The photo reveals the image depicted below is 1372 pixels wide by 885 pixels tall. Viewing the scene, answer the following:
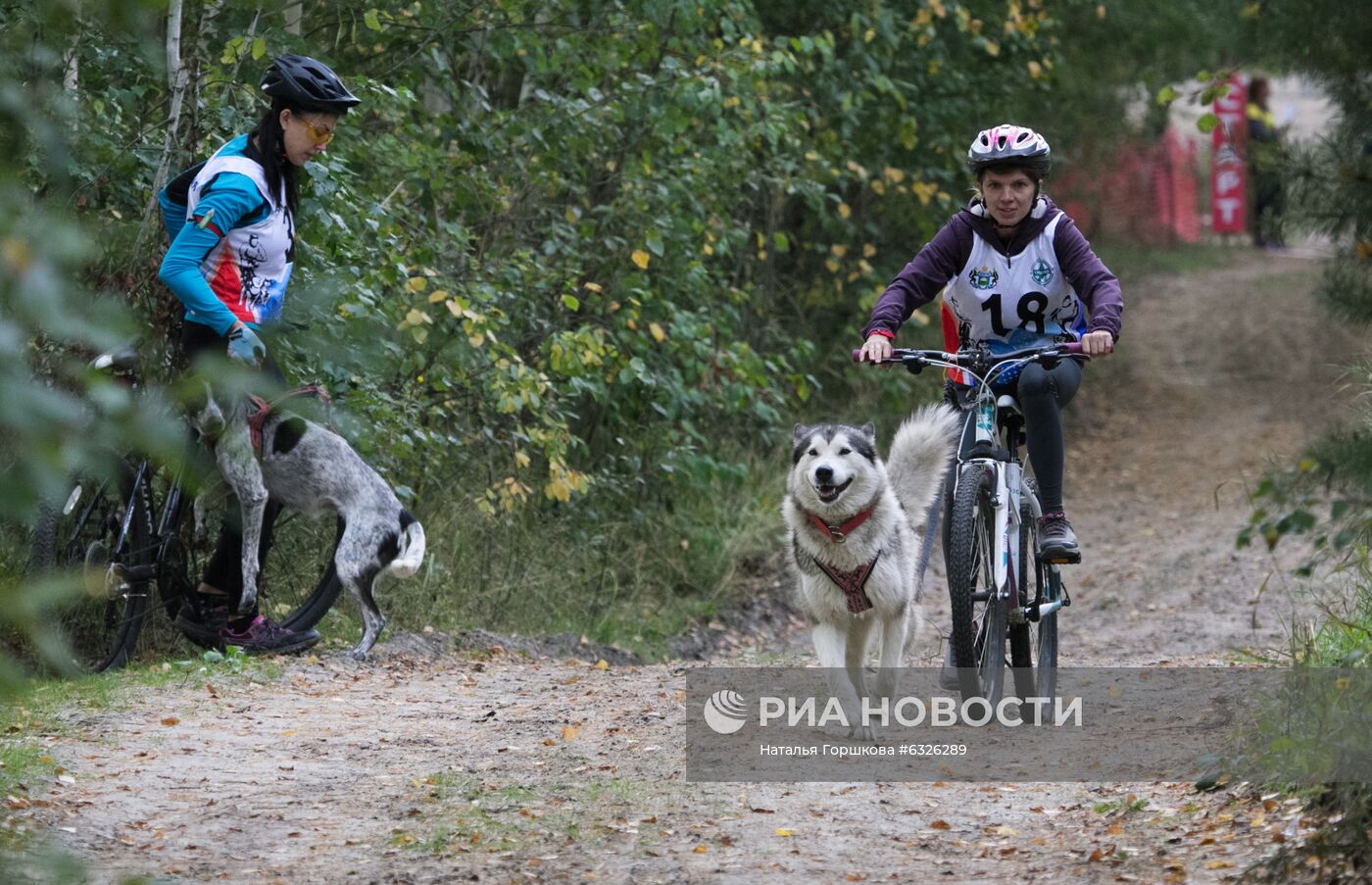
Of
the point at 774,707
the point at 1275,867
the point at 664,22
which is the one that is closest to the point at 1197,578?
the point at 664,22

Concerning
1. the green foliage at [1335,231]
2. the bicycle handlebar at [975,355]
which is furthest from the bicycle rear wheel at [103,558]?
the green foliage at [1335,231]

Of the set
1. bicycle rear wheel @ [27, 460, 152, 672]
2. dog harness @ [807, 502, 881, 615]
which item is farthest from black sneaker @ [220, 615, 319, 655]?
dog harness @ [807, 502, 881, 615]

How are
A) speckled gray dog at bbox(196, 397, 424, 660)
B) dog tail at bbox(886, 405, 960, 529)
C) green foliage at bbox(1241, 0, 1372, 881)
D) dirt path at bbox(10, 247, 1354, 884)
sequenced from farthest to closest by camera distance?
1. speckled gray dog at bbox(196, 397, 424, 660)
2. dog tail at bbox(886, 405, 960, 529)
3. dirt path at bbox(10, 247, 1354, 884)
4. green foliage at bbox(1241, 0, 1372, 881)

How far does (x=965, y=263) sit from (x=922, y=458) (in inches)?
28.6

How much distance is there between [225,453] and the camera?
6.57 meters

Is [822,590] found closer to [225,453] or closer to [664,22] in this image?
[225,453]

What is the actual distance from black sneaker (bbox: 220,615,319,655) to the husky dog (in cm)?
249

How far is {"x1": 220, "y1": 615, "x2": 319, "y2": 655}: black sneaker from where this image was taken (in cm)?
689

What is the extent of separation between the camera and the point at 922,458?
19.2 ft

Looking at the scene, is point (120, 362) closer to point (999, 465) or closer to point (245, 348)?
point (245, 348)

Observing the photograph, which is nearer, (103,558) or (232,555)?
(103,558)

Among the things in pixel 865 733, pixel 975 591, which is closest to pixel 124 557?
pixel 865 733

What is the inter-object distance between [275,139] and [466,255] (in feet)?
9.33

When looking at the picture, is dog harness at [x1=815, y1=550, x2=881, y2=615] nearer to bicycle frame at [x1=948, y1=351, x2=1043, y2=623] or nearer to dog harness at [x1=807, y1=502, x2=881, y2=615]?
dog harness at [x1=807, y1=502, x2=881, y2=615]
